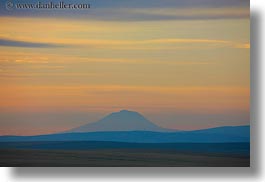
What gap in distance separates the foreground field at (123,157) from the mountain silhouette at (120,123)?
0.10 meters

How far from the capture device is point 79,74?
9.30 ft

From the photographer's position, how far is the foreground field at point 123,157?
2.83 meters

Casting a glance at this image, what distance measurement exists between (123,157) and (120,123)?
0.61ft

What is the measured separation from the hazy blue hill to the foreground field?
33 mm

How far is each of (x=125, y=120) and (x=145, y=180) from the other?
0.37 metres

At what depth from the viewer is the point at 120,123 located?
284cm

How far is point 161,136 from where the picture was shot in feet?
9.36

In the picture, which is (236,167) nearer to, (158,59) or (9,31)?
(158,59)

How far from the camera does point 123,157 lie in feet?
9.35

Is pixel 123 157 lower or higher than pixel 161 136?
lower

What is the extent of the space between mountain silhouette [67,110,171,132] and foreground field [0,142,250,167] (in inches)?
4.0

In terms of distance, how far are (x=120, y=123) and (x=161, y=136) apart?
235 mm

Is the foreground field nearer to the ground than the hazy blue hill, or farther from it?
nearer to the ground

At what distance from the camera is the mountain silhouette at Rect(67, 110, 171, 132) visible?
283 cm
